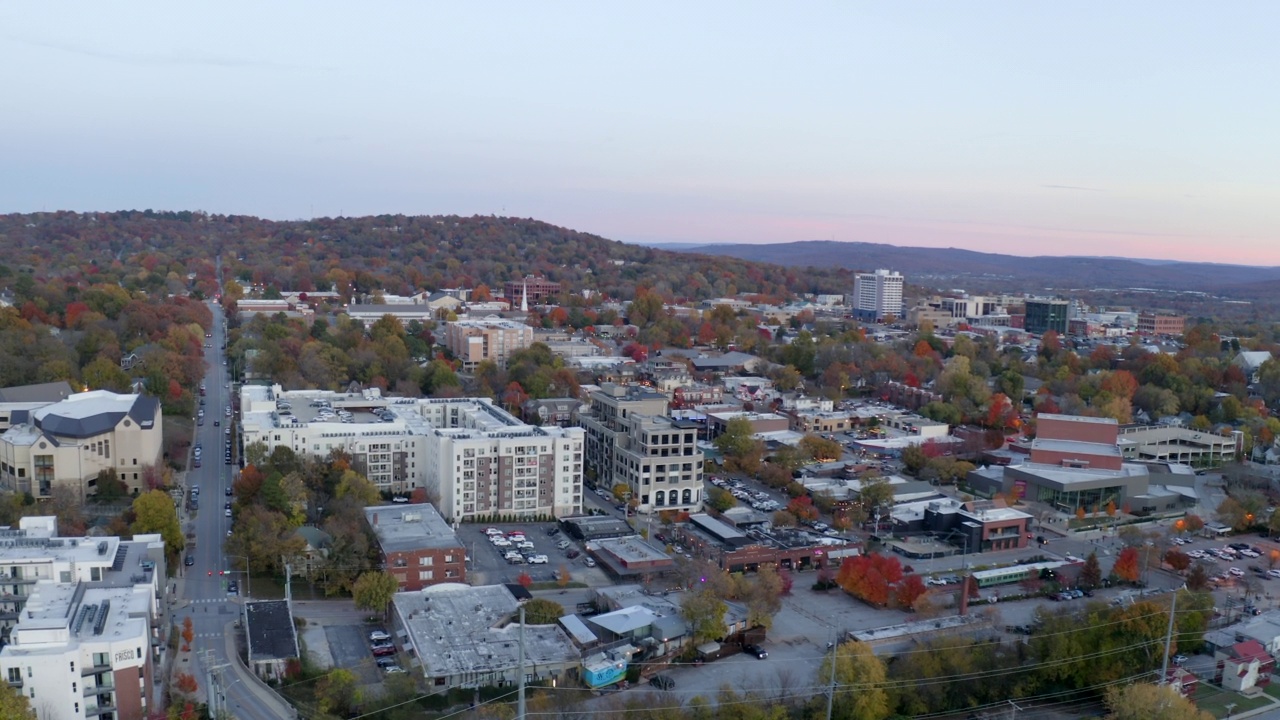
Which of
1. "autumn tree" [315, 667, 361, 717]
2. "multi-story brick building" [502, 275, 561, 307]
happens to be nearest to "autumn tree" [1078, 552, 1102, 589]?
"autumn tree" [315, 667, 361, 717]

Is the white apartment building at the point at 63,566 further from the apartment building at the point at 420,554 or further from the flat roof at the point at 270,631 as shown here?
the apartment building at the point at 420,554

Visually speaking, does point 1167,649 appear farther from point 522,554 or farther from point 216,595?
point 216,595

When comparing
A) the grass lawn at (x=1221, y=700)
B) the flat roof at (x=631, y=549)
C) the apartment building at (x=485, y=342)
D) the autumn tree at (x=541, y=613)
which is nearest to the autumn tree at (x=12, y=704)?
the autumn tree at (x=541, y=613)

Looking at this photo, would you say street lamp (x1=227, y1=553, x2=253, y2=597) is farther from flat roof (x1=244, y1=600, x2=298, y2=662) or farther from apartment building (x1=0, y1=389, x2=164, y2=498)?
apartment building (x1=0, y1=389, x2=164, y2=498)

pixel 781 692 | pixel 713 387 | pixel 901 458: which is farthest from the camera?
pixel 713 387

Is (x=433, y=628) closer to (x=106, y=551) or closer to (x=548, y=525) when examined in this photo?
(x=106, y=551)

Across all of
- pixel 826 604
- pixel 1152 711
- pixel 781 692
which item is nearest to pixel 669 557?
pixel 826 604
